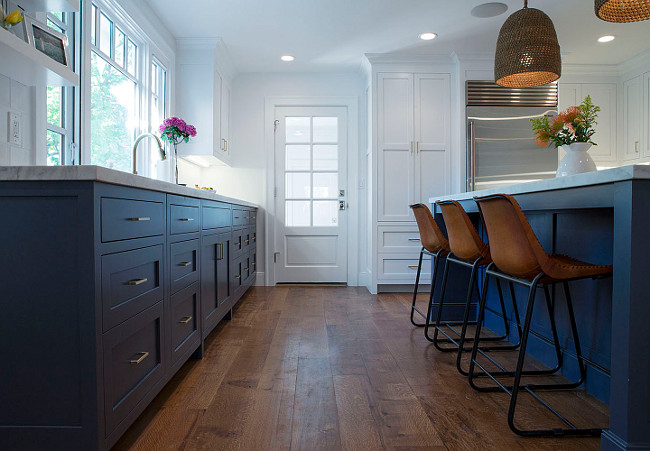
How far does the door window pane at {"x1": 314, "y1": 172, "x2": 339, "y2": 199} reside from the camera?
4848 mm

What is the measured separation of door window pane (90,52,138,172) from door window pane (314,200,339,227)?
221 cm

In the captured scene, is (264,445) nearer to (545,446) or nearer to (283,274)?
(545,446)

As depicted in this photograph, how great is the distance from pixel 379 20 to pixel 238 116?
1.96 m

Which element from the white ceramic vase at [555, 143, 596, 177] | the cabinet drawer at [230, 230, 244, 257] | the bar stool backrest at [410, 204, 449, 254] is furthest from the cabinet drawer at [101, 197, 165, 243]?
the white ceramic vase at [555, 143, 596, 177]

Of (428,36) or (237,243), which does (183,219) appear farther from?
(428,36)

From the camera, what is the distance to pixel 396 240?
4.32m

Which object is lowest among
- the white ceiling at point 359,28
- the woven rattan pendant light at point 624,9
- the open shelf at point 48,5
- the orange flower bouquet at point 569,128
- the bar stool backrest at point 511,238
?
the bar stool backrest at point 511,238

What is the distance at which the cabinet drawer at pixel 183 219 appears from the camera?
5.93 ft

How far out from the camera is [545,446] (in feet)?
4.61

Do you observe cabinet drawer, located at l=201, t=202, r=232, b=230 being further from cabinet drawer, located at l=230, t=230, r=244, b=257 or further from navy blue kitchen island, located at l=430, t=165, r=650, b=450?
navy blue kitchen island, located at l=430, t=165, r=650, b=450

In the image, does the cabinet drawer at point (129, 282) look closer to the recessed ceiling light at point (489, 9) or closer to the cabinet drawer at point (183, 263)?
the cabinet drawer at point (183, 263)

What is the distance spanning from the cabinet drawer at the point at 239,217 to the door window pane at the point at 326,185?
1.05 m

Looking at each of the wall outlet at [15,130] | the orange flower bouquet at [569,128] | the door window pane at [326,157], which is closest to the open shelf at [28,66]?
the wall outlet at [15,130]

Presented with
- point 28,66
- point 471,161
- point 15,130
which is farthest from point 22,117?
point 471,161
